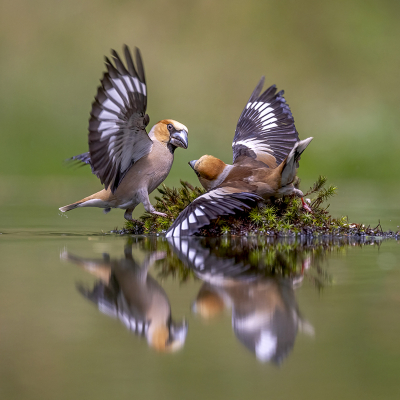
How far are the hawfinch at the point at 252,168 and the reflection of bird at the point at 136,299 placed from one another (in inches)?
40.6

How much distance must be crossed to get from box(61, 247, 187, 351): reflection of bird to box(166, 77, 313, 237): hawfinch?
40.6 inches

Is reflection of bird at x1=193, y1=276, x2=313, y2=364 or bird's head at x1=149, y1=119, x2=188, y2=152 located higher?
bird's head at x1=149, y1=119, x2=188, y2=152

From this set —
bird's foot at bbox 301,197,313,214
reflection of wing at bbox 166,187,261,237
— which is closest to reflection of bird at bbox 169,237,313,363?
reflection of wing at bbox 166,187,261,237

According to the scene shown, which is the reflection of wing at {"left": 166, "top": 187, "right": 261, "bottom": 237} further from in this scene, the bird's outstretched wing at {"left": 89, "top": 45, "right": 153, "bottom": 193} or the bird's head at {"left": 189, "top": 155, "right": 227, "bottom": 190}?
the bird's outstretched wing at {"left": 89, "top": 45, "right": 153, "bottom": 193}

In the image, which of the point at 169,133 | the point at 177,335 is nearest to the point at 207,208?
the point at 169,133

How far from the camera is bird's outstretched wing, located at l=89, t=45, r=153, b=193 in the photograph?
5.80 metres

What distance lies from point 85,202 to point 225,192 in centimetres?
191

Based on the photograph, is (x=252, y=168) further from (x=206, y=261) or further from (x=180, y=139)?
(x=206, y=261)

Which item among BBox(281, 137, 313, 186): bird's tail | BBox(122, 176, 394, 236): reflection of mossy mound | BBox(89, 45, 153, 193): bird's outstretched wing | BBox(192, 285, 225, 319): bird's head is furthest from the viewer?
BBox(122, 176, 394, 236): reflection of mossy mound

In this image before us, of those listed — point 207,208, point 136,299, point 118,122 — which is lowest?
point 136,299

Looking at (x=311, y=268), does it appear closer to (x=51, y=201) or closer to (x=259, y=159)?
(x=259, y=159)

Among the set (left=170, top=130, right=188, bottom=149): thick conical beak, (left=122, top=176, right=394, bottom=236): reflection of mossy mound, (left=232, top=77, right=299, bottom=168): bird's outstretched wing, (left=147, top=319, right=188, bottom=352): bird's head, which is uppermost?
(left=232, top=77, right=299, bottom=168): bird's outstretched wing

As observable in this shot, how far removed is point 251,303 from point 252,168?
362 cm

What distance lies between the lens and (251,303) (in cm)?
384
